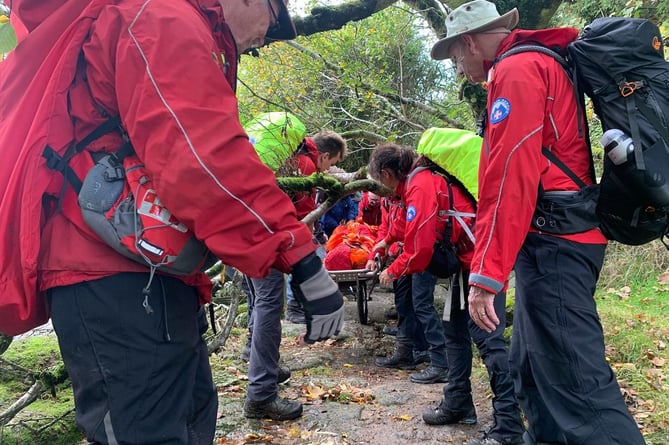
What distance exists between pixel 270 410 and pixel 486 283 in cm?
241

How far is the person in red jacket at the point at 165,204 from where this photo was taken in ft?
5.50

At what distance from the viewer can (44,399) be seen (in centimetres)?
402

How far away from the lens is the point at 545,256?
7.98 feet

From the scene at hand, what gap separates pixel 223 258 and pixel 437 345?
14.2 ft

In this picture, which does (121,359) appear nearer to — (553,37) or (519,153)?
(519,153)

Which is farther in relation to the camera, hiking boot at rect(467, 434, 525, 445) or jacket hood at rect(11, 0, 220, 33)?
hiking boot at rect(467, 434, 525, 445)

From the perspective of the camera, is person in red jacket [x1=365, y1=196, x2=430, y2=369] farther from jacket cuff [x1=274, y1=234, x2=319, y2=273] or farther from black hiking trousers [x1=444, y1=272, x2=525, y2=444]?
jacket cuff [x1=274, y1=234, x2=319, y2=273]

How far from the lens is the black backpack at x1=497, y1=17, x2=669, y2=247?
226cm

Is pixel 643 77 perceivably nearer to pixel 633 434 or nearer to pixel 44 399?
pixel 633 434

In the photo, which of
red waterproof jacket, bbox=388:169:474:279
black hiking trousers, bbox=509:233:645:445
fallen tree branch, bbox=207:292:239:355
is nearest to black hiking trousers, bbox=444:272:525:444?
red waterproof jacket, bbox=388:169:474:279

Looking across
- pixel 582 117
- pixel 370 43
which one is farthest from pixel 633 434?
pixel 370 43

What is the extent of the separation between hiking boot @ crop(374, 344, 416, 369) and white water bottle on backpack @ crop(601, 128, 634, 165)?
4.24 meters

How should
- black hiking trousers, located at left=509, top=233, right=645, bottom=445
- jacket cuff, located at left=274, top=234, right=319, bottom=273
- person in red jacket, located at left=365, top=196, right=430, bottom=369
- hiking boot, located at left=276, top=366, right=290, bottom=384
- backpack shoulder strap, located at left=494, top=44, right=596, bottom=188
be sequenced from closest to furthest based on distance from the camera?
jacket cuff, located at left=274, top=234, right=319, bottom=273 → black hiking trousers, located at left=509, top=233, right=645, bottom=445 → backpack shoulder strap, located at left=494, top=44, right=596, bottom=188 → hiking boot, located at left=276, top=366, right=290, bottom=384 → person in red jacket, located at left=365, top=196, right=430, bottom=369

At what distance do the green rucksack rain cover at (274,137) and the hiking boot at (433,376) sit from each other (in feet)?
8.97
